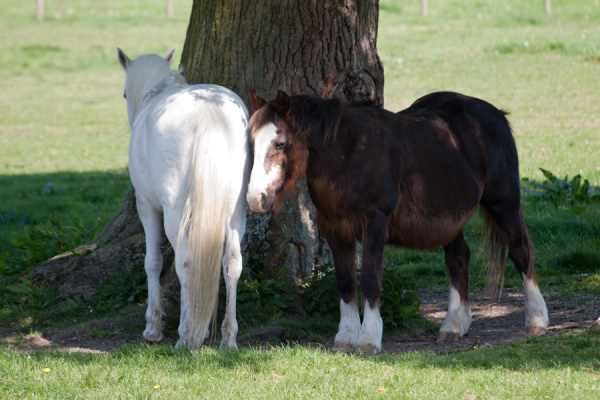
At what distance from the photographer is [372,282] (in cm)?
486

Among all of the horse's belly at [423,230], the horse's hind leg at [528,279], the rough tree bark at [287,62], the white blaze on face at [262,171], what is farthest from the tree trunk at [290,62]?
the horse's hind leg at [528,279]

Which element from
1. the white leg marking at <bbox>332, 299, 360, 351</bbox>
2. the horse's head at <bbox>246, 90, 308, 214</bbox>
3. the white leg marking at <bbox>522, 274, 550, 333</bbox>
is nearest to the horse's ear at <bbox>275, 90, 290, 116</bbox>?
the horse's head at <bbox>246, 90, 308, 214</bbox>

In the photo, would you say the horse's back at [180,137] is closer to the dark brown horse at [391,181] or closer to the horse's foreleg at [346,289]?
the dark brown horse at [391,181]

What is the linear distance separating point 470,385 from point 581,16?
2450cm

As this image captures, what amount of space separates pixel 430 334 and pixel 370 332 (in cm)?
121

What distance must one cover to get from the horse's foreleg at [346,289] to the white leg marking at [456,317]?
3.04 ft

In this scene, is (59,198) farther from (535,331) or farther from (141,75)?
(535,331)

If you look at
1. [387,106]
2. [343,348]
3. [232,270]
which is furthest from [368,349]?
[387,106]

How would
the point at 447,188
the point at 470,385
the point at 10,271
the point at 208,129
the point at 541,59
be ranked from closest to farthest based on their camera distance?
Result: 1. the point at 470,385
2. the point at 208,129
3. the point at 447,188
4. the point at 10,271
5. the point at 541,59

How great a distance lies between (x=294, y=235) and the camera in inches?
238

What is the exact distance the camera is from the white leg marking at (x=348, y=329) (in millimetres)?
5094

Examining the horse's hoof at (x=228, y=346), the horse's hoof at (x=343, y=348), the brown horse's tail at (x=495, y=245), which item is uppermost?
the brown horse's tail at (x=495, y=245)

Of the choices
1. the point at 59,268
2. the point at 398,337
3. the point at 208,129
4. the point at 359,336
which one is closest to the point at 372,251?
the point at 359,336

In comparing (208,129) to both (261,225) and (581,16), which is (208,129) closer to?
(261,225)
